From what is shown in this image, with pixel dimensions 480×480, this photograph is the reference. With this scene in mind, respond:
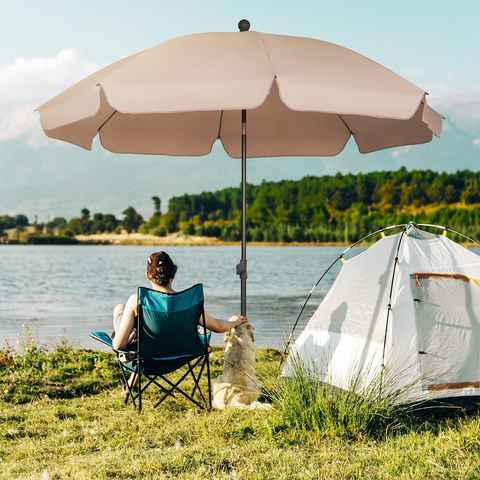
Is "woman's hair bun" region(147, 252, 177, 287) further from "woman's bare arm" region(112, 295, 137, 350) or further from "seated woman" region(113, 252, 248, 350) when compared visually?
"woman's bare arm" region(112, 295, 137, 350)

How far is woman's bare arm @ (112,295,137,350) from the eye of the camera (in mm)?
4445

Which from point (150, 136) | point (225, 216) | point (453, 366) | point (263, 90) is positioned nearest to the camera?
point (263, 90)

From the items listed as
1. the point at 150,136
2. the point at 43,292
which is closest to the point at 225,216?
the point at 43,292

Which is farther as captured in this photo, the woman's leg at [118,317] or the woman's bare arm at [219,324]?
the woman's leg at [118,317]

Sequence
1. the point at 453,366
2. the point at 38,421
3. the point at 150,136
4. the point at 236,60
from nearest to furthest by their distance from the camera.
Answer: the point at 236,60
the point at 38,421
the point at 453,366
the point at 150,136

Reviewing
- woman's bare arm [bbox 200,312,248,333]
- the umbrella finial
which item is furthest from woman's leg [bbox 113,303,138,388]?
the umbrella finial

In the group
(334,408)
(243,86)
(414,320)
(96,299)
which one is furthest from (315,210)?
(243,86)

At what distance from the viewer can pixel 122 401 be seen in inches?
196

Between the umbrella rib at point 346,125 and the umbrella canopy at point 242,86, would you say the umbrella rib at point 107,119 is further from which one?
the umbrella rib at point 346,125

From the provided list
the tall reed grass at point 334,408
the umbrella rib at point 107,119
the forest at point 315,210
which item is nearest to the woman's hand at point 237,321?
the tall reed grass at point 334,408

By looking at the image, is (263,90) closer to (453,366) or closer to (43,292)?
(453,366)

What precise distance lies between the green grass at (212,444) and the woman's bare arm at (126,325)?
1.40 feet

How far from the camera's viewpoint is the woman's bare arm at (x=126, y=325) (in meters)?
4.45

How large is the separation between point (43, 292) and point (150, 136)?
25365 mm
